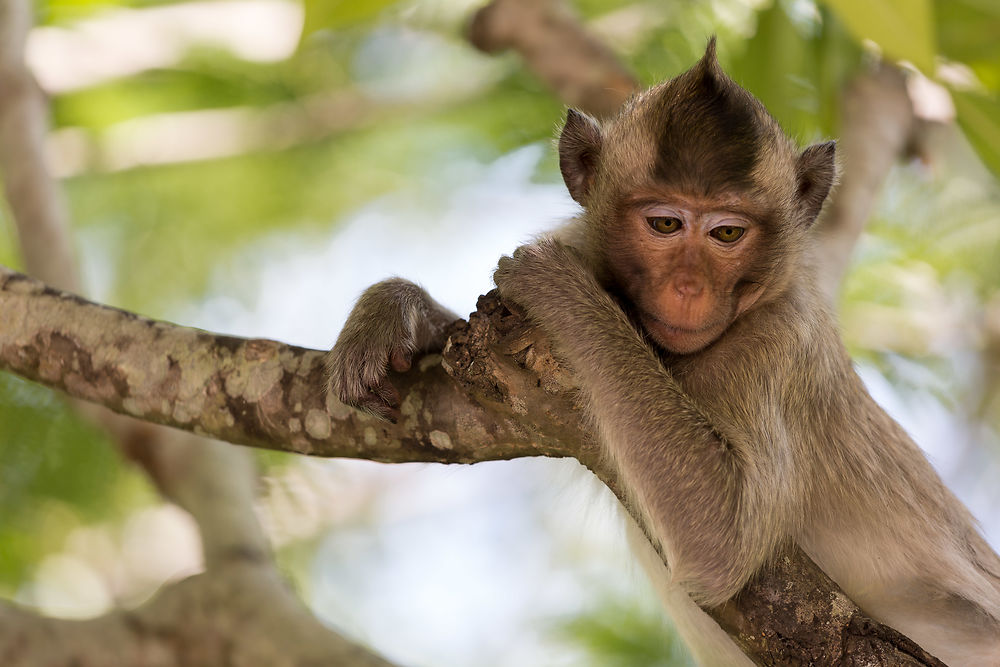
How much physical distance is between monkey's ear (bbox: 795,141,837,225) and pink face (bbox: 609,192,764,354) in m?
0.60

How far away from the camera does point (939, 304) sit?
27.8 feet

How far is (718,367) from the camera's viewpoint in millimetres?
4266

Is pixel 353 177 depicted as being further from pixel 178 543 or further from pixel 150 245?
pixel 178 543

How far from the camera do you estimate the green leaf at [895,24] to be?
392 centimetres

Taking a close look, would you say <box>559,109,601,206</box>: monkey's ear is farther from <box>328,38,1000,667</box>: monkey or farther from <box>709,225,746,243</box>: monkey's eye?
<box>709,225,746,243</box>: monkey's eye

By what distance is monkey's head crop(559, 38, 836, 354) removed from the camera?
413 cm

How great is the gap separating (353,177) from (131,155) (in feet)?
7.06

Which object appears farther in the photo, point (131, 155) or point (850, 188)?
point (131, 155)

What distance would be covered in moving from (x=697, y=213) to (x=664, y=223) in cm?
15

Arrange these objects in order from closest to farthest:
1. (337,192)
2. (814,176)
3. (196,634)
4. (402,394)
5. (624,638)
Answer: (402,394) < (814,176) < (196,634) < (624,638) < (337,192)

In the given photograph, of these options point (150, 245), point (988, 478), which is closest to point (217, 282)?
point (150, 245)

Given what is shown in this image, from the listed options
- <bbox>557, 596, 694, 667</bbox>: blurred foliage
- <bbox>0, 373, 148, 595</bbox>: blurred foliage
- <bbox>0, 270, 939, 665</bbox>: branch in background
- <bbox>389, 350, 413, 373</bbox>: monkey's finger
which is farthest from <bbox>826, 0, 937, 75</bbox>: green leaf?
<bbox>0, 373, 148, 595</bbox>: blurred foliage

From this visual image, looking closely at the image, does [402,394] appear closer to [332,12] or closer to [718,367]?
[718,367]

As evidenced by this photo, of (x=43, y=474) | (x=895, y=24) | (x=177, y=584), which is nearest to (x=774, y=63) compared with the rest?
(x=895, y=24)
